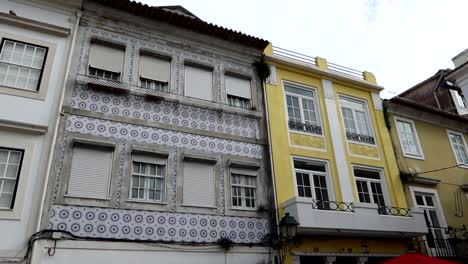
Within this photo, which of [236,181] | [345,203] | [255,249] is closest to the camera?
[255,249]

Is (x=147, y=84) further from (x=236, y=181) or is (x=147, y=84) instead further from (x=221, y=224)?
(x=221, y=224)

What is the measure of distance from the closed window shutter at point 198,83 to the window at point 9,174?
450 cm

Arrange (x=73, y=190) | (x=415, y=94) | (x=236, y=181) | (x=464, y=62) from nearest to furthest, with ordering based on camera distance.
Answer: (x=73, y=190)
(x=236, y=181)
(x=464, y=62)
(x=415, y=94)

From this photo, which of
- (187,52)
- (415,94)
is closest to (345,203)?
(187,52)

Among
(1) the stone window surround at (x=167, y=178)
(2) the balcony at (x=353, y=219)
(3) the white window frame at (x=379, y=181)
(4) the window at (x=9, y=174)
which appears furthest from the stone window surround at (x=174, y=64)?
(3) the white window frame at (x=379, y=181)

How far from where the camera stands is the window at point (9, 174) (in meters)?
7.23

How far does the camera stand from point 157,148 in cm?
905

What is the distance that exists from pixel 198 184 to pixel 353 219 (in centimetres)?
441

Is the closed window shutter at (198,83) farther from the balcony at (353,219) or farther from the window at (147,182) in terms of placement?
the balcony at (353,219)

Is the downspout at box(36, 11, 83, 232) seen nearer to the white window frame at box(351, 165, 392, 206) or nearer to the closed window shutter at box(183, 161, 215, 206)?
the closed window shutter at box(183, 161, 215, 206)

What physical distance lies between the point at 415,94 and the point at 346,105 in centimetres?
1119

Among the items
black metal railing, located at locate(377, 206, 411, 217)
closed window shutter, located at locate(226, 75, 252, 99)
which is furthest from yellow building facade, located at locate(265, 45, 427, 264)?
closed window shutter, located at locate(226, 75, 252, 99)

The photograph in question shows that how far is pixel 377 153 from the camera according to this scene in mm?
12586

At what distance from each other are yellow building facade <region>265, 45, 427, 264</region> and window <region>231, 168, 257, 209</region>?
68 centimetres
